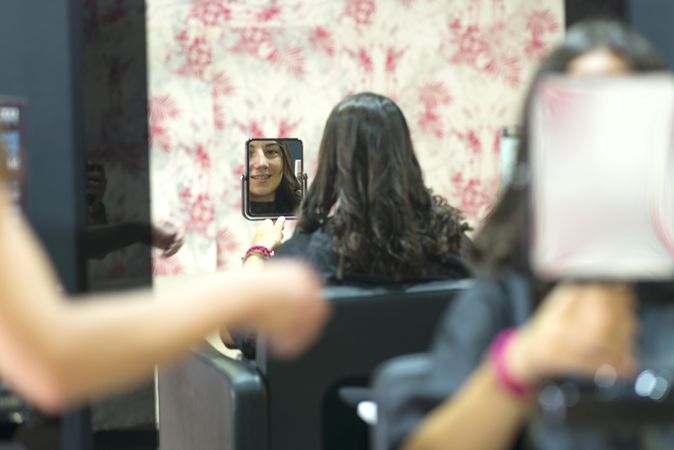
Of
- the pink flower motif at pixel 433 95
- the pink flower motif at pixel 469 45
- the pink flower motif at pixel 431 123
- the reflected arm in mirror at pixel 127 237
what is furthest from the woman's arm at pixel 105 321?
the pink flower motif at pixel 433 95

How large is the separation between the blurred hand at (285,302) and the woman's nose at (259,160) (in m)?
1.08

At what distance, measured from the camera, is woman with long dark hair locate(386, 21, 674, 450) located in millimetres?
588

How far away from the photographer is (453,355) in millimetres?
663

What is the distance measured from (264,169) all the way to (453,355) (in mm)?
1031

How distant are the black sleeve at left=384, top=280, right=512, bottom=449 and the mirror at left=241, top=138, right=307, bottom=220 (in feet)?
2.70

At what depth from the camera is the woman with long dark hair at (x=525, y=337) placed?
59cm

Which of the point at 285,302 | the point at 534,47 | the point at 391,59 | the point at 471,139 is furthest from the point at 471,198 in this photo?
the point at 285,302

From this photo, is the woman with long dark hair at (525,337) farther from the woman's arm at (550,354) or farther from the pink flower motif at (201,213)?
the pink flower motif at (201,213)

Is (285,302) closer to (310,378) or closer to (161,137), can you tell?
(310,378)

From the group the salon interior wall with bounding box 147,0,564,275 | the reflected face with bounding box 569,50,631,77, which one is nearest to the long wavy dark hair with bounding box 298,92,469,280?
the reflected face with bounding box 569,50,631,77

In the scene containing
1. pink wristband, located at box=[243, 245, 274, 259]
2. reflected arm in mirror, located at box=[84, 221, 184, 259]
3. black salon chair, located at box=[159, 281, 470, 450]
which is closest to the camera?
reflected arm in mirror, located at box=[84, 221, 184, 259]

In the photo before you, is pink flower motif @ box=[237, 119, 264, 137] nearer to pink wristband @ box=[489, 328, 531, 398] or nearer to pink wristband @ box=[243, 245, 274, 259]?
pink wristband @ box=[243, 245, 274, 259]

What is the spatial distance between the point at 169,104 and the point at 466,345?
1.78m

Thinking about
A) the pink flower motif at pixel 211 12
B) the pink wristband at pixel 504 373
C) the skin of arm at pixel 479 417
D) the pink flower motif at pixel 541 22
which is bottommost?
the skin of arm at pixel 479 417
